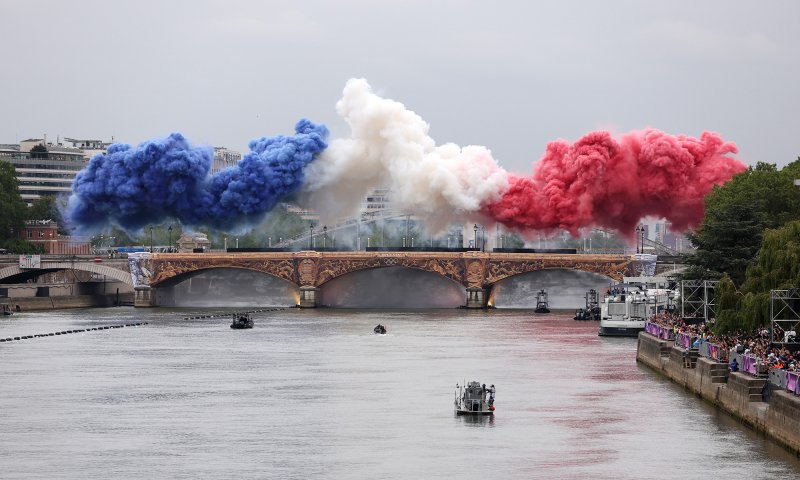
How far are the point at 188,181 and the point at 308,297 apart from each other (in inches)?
782

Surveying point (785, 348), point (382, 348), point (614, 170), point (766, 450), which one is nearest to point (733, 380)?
point (785, 348)

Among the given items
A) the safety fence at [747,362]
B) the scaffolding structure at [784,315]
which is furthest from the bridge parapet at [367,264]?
the scaffolding structure at [784,315]

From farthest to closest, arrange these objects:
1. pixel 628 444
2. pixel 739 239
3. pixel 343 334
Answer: pixel 343 334
pixel 739 239
pixel 628 444

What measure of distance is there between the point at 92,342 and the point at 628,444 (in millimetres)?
66051

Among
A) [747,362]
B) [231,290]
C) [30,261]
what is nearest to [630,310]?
[747,362]

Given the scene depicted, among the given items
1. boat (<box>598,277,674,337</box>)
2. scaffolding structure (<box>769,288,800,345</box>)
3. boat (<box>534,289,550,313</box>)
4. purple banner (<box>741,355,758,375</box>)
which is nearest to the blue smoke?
boat (<box>534,289,550,313</box>)

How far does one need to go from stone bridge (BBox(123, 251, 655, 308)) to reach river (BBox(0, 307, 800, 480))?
150 ft

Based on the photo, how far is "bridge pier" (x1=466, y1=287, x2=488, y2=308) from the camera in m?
182

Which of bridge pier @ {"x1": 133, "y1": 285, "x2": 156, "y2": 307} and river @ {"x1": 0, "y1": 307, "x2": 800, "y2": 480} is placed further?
bridge pier @ {"x1": 133, "y1": 285, "x2": 156, "y2": 307}

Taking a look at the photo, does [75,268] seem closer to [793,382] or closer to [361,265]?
[361,265]

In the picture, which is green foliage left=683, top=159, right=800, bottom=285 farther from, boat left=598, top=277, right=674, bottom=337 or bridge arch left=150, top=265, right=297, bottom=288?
bridge arch left=150, top=265, right=297, bottom=288

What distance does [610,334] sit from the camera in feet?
444

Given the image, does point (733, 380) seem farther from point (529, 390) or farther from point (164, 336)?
point (164, 336)

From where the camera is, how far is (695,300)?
111m
